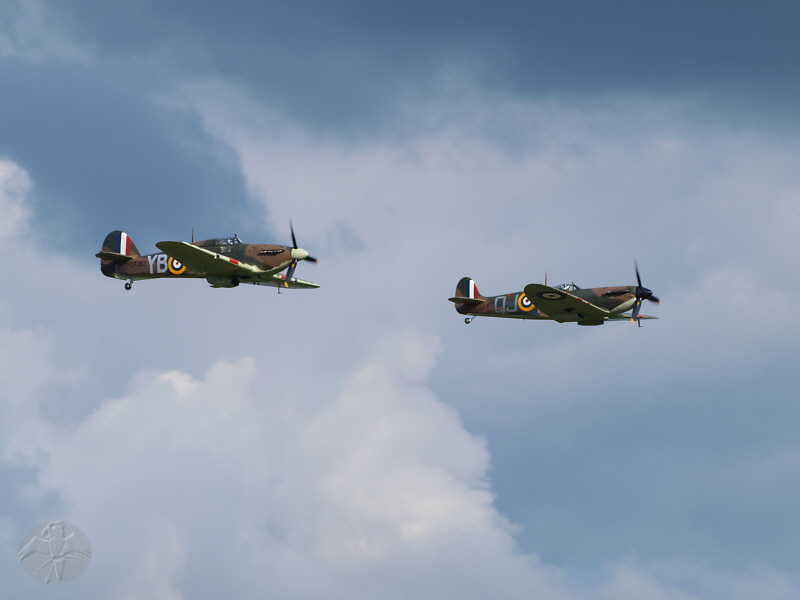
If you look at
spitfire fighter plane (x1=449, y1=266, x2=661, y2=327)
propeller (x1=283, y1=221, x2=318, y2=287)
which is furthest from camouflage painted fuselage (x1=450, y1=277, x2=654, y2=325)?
propeller (x1=283, y1=221, x2=318, y2=287)

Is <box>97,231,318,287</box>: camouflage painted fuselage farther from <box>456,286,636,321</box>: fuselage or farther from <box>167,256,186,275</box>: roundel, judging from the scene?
<box>456,286,636,321</box>: fuselage

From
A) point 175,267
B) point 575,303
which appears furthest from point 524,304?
point 175,267

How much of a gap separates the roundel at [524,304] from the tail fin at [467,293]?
139 inches

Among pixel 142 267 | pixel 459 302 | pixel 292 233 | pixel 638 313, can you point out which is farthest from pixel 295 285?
pixel 638 313

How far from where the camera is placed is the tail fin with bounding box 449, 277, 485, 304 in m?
65.2

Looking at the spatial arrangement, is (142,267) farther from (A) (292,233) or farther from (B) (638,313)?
(B) (638,313)

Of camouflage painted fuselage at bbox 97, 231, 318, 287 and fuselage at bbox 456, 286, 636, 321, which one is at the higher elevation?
fuselage at bbox 456, 286, 636, 321

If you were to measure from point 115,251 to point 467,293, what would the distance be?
24111mm

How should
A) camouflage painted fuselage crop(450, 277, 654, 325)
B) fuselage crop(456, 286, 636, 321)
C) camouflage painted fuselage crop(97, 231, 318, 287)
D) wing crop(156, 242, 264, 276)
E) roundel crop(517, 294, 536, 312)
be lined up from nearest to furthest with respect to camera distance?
1. wing crop(156, 242, 264, 276)
2. camouflage painted fuselage crop(97, 231, 318, 287)
3. camouflage painted fuselage crop(450, 277, 654, 325)
4. fuselage crop(456, 286, 636, 321)
5. roundel crop(517, 294, 536, 312)

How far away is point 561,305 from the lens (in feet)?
187

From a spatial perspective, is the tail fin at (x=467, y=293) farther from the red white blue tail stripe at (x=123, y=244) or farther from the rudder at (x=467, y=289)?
the red white blue tail stripe at (x=123, y=244)

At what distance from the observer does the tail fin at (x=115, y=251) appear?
58.8 metres

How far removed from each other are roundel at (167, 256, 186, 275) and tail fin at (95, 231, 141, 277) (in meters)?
3.80

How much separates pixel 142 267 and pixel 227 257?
8.10m
